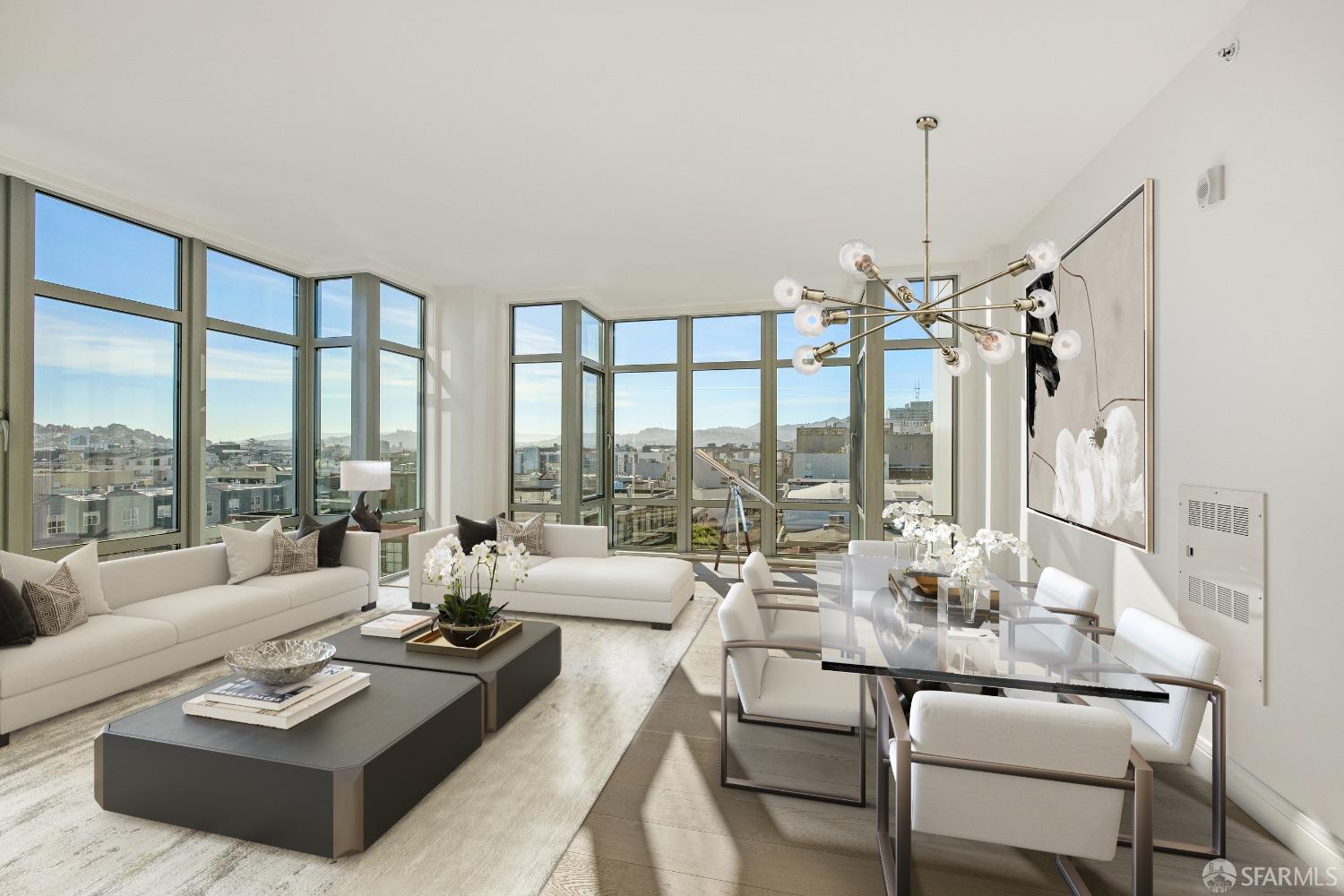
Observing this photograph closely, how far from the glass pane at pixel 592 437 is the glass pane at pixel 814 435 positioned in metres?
2.06

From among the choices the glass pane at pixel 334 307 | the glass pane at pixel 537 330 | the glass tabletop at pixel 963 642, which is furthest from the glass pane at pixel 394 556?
the glass tabletop at pixel 963 642

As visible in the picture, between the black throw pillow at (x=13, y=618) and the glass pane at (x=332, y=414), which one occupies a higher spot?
the glass pane at (x=332, y=414)

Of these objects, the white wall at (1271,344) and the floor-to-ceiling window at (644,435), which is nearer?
the white wall at (1271,344)

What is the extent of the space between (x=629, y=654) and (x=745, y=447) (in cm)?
355

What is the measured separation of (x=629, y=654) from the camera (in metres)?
3.77

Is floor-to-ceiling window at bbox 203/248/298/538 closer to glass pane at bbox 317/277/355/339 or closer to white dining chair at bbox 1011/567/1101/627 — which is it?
glass pane at bbox 317/277/355/339

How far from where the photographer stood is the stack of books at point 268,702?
2.08 meters

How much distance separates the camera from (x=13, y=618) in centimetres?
272

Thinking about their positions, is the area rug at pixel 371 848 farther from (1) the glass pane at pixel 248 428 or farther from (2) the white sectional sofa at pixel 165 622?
(1) the glass pane at pixel 248 428

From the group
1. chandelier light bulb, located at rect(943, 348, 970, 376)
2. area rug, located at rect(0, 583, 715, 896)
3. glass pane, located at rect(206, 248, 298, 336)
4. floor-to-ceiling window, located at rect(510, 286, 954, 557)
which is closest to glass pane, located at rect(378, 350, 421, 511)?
glass pane, located at rect(206, 248, 298, 336)

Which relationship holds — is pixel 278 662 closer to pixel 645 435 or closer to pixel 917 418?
pixel 917 418

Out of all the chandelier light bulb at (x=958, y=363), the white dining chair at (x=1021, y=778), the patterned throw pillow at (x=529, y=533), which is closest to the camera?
the white dining chair at (x=1021, y=778)

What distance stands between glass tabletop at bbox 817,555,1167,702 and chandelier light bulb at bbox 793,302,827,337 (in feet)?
3.76

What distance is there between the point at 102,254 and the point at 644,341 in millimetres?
4695
